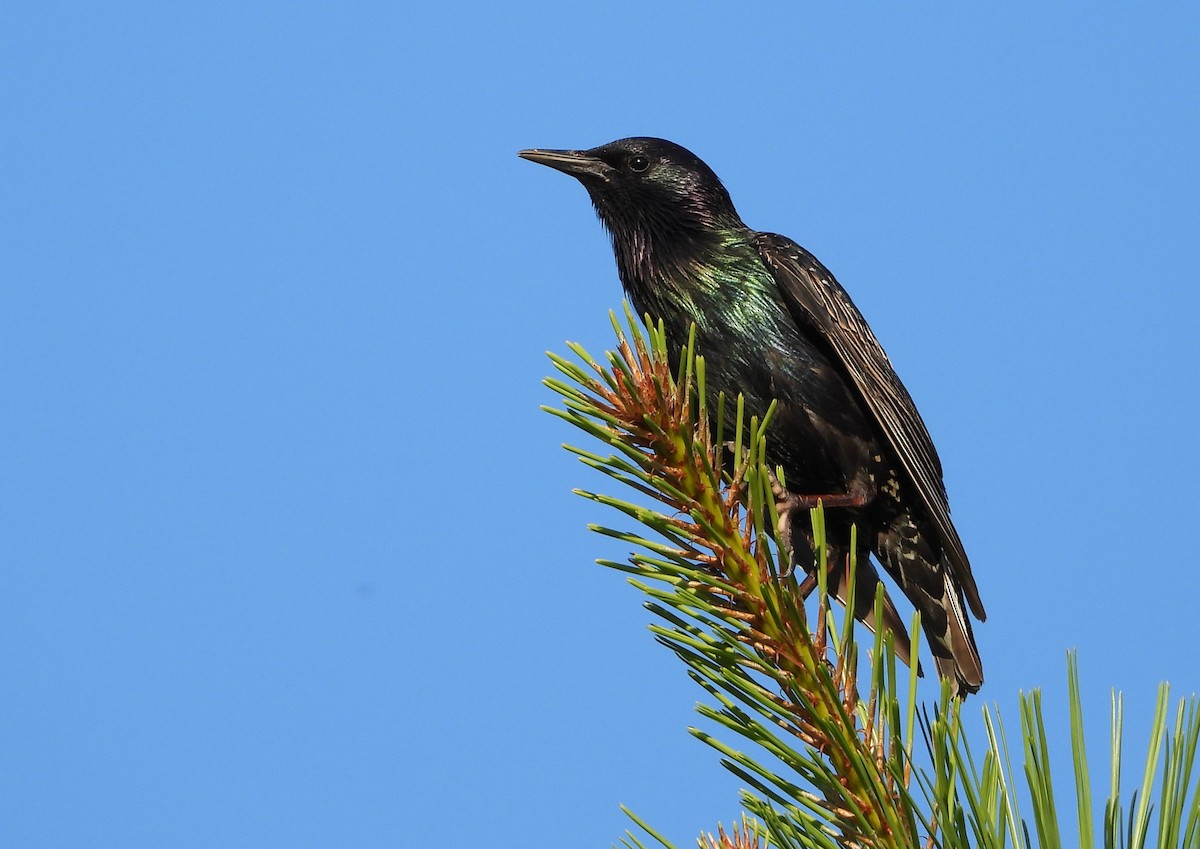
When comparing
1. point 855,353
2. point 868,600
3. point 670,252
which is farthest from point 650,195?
point 868,600

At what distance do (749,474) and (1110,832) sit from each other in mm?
852

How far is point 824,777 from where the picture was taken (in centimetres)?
212

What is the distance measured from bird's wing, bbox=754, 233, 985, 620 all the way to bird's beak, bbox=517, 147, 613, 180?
838 mm

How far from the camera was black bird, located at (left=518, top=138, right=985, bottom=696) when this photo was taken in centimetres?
471

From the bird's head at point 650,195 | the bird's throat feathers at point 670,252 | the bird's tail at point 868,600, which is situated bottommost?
the bird's tail at point 868,600

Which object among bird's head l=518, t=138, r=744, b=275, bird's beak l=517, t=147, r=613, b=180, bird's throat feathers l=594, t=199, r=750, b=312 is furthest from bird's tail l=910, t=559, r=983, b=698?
bird's beak l=517, t=147, r=613, b=180

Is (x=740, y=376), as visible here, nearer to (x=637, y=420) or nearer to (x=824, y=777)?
(x=637, y=420)

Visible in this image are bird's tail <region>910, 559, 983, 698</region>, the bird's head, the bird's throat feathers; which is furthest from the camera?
the bird's head

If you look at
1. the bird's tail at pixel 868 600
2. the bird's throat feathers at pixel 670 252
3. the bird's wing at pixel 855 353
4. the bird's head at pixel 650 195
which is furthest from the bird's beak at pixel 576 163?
the bird's tail at pixel 868 600

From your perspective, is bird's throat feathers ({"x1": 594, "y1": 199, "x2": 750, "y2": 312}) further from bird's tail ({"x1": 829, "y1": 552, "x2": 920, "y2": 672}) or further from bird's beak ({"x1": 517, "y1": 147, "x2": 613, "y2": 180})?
bird's tail ({"x1": 829, "y1": 552, "x2": 920, "y2": 672})

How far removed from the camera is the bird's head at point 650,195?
5125 mm

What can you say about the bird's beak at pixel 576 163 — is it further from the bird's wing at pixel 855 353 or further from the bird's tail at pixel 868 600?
the bird's tail at pixel 868 600

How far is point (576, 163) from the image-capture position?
5469mm

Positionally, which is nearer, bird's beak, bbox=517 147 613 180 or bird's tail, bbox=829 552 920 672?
bird's tail, bbox=829 552 920 672
